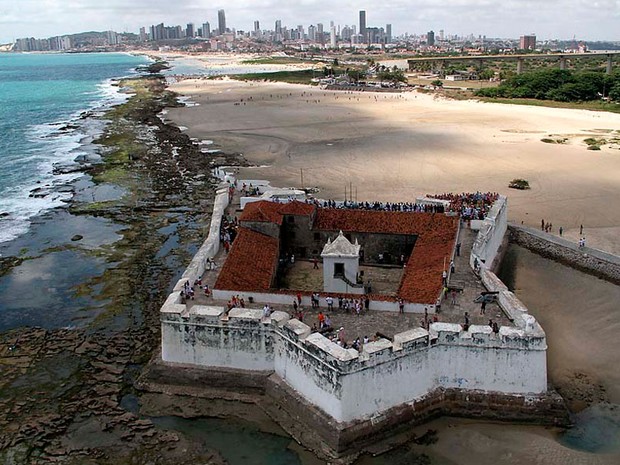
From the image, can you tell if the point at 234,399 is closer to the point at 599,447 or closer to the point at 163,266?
the point at 599,447

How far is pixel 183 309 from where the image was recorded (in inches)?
756

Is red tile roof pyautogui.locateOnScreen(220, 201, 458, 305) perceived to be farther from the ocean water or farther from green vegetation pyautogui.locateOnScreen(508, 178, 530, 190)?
the ocean water

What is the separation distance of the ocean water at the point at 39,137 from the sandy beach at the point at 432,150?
13908 millimetres

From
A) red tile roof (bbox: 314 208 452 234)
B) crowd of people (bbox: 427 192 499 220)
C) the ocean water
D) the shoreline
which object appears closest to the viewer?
the shoreline

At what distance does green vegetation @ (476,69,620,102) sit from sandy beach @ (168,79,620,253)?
9578 millimetres

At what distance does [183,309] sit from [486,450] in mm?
9714

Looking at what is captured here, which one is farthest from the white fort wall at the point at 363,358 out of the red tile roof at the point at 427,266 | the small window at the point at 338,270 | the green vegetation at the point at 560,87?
the green vegetation at the point at 560,87

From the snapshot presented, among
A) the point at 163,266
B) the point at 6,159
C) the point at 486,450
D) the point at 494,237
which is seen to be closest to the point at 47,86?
the point at 6,159

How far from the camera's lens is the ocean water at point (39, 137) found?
43.4 metres

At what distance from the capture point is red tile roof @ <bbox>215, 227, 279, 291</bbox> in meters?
Result: 21.4

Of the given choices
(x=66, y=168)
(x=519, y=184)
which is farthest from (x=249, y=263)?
(x=66, y=168)

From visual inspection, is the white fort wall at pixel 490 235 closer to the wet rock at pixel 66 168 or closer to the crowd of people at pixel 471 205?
the crowd of people at pixel 471 205

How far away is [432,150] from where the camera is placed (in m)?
55.8

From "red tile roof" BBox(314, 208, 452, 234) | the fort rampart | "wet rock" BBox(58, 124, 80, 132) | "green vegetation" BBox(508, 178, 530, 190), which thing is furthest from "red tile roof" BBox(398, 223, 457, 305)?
"wet rock" BBox(58, 124, 80, 132)
